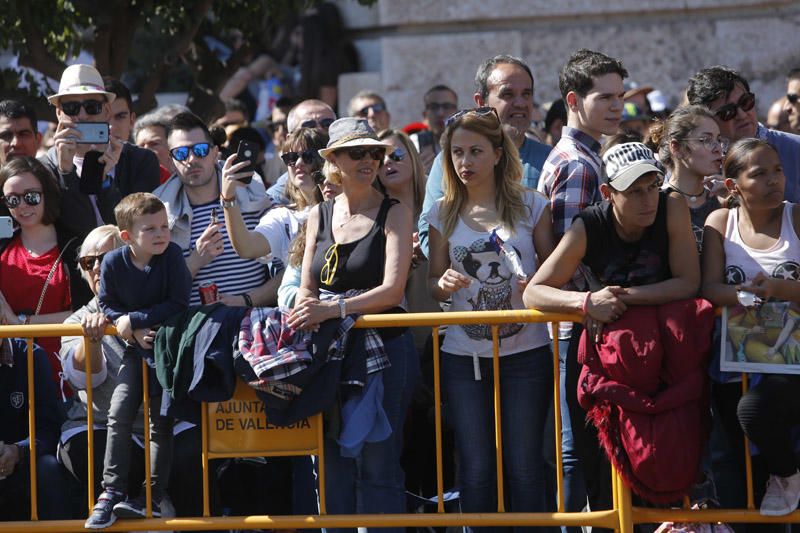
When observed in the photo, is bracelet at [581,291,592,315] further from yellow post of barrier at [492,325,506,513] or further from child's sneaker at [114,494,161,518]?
child's sneaker at [114,494,161,518]

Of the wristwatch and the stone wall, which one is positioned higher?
the stone wall

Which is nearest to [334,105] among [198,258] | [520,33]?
[520,33]

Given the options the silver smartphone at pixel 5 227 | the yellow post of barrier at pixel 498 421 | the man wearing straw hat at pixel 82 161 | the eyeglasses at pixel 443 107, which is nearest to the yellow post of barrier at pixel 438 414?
the yellow post of barrier at pixel 498 421

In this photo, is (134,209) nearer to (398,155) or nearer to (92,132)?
(92,132)

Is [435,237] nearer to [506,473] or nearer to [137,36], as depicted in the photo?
[506,473]

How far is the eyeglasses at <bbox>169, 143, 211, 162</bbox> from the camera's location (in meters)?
6.46

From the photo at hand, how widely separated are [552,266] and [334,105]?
6715mm

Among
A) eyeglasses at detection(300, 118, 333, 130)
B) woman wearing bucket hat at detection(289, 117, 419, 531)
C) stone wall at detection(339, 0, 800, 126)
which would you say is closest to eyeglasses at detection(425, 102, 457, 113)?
eyeglasses at detection(300, 118, 333, 130)

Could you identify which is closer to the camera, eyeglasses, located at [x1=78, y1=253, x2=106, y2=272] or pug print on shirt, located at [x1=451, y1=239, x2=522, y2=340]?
pug print on shirt, located at [x1=451, y1=239, x2=522, y2=340]

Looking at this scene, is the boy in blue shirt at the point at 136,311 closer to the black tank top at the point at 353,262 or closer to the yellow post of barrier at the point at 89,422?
the yellow post of barrier at the point at 89,422

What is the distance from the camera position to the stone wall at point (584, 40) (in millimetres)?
11211

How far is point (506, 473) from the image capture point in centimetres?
560

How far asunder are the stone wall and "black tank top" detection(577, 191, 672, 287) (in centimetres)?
601

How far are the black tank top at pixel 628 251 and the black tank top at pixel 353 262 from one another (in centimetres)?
87
